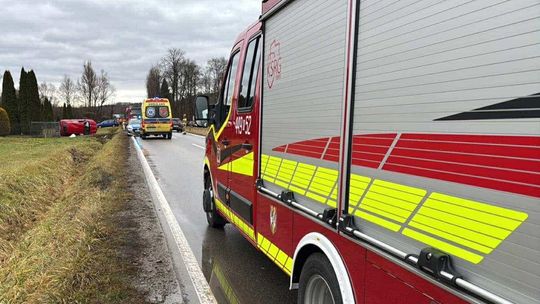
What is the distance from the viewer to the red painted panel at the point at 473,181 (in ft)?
5.03

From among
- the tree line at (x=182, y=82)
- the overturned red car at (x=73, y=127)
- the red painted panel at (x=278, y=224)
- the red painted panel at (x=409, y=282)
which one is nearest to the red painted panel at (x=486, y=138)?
the red painted panel at (x=409, y=282)

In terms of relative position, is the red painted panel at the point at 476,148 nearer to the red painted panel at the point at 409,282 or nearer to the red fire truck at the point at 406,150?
the red fire truck at the point at 406,150

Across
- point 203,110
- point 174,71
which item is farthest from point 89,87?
point 203,110

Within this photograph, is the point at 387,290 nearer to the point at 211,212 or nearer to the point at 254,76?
the point at 254,76

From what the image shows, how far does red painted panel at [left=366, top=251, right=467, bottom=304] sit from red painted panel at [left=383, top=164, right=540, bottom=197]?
0.45m

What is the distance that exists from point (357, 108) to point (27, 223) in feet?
23.9

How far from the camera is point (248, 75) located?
4816 mm

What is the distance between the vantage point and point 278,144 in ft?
12.5

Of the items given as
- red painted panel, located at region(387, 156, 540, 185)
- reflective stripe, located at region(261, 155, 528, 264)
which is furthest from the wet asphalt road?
red painted panel, located at region(387, 156, 540, 185)

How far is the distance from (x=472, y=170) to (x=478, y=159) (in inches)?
2.1

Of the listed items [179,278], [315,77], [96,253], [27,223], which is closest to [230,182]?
[179,278]

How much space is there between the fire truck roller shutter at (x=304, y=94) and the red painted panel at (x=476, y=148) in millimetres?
733

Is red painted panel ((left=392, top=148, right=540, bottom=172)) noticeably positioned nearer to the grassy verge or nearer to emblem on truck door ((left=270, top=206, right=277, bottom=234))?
emblem on truck door ((left=270, top=206, right=277, bottom=234))

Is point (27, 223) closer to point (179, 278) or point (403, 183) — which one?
point (179, 278)
